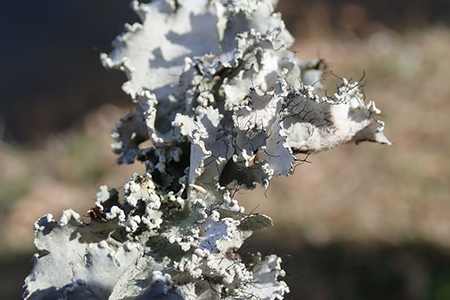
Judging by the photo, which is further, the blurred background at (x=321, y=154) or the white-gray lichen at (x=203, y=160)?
the blurred background at (x=321, y=154)

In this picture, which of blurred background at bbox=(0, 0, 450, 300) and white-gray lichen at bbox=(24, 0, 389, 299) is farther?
blurred background at bbox=(0, 0, 450, 300)

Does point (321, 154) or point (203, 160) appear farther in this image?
point (321, 154)

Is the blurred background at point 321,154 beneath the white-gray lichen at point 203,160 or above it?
above

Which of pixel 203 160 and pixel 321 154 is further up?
pixel 321 154

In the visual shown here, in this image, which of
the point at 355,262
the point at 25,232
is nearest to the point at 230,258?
the point at 355,262

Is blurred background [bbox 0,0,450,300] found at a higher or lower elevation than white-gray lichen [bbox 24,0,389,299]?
higher
